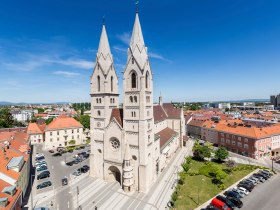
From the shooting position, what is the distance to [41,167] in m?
55.8

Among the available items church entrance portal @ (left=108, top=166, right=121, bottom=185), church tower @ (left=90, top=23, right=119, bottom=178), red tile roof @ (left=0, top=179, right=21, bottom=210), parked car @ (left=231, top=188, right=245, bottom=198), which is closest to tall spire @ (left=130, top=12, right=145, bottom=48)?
church tower @ (left=90, top=23, right=119, bottom=178)

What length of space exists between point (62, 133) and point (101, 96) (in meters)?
44.5

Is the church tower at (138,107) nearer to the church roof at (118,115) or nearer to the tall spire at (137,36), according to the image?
the tall spire at (137,36)

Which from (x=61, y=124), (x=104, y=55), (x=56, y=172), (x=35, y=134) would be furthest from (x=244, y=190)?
(x=35, y=134)

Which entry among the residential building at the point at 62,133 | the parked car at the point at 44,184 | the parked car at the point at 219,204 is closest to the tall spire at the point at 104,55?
the parked car at the point at 44,184

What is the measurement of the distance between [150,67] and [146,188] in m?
27.2

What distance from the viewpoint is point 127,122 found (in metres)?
43.6

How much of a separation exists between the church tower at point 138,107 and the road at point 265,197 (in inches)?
818

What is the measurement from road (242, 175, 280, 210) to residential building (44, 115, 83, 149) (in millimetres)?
68245

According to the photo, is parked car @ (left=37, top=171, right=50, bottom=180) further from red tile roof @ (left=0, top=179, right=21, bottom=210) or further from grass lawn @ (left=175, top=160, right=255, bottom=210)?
grass lawn @ (left=175, top=160, right=255, bottom=210)

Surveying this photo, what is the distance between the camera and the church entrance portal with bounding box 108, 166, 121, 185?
1851 inches

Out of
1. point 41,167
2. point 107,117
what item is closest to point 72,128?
point 41,167

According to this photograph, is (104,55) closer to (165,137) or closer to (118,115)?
(118,115)

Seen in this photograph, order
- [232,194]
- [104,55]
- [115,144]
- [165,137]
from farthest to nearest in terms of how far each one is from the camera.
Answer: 1. [165,137]
2. [104,55]
3. [115,144]
4. [232,194]
